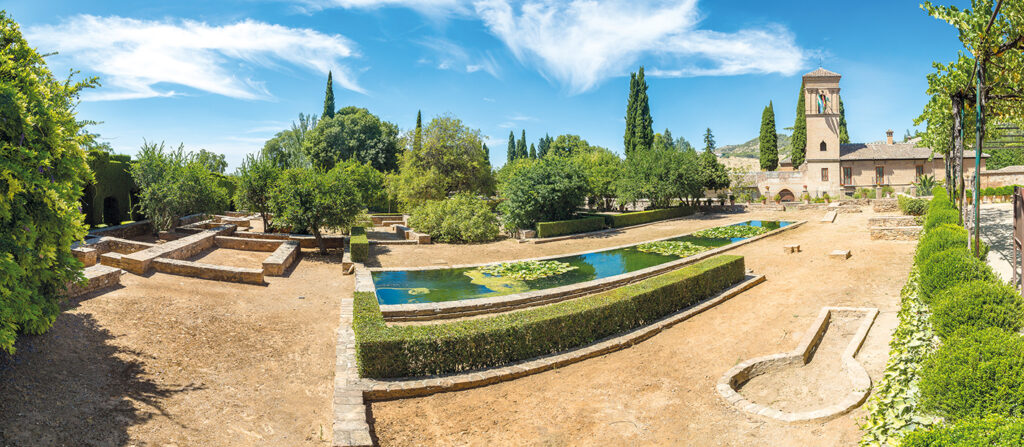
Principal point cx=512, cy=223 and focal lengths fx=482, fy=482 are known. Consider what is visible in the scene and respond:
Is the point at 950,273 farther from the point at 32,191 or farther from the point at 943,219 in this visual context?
the point at 32,191

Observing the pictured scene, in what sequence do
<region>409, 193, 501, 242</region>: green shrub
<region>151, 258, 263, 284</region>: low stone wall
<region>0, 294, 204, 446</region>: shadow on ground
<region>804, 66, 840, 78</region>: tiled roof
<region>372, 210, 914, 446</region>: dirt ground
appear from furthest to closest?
<region>804, 66, 840, 78</region>: tiled roof → <region>409, 193, 501, 242</region>: green shrub → <region>151, 258, 263, 284</region>: low stone wall → <region>372, 210, 914, 446</region>: dirt ground → <region>0, 294, 204, 446</region>: shadow on ground

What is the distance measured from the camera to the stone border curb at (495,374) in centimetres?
719

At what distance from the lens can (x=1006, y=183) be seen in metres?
36.9

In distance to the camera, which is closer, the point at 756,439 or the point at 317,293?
the point at 756,439

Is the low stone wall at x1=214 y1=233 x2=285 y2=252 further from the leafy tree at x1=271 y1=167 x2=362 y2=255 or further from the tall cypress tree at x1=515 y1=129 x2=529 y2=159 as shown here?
the tall cypress tree at x1=515 y1=129 x2=529 y2=159

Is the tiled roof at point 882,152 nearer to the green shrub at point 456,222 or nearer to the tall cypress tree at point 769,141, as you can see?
the tall cypress tree at point 769,141

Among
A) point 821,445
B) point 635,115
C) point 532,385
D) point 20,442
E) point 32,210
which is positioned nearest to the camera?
point 20,442

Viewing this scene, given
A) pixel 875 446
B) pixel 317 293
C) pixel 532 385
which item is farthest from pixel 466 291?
pixel 875 446

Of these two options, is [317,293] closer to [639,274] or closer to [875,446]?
[639,274]

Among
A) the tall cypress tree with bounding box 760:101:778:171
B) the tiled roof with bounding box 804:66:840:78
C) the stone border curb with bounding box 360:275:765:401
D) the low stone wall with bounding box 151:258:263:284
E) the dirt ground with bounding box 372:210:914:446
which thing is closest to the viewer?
the dirt ground with bounding box 372:210:914:446

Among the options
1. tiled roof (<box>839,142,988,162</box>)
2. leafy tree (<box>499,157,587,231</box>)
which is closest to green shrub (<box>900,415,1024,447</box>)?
leafy tree (<box>499,157,587,231</box>)

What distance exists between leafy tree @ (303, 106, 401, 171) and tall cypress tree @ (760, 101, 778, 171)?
40715 millimetres

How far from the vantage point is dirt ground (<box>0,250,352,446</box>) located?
557 cm

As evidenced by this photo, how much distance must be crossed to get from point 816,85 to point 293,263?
48072 mm
